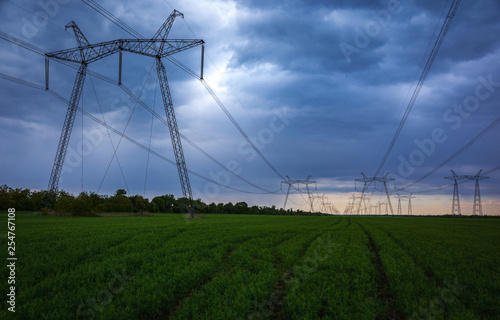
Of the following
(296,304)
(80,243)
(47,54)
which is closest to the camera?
(296,304)

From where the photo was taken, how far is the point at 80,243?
17.5 m

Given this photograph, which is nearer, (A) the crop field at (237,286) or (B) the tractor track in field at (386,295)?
(A) the crop field at (237,286)

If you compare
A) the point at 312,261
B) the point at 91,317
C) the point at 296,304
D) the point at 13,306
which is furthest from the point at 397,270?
the point at 13,306

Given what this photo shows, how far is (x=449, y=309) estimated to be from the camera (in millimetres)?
9055

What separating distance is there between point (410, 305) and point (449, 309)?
123cm

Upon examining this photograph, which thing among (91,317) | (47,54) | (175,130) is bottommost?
(91,317)

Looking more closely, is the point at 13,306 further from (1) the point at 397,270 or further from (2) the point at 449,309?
(1) the point at 397,270

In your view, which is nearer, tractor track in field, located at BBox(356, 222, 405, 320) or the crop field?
the crop field

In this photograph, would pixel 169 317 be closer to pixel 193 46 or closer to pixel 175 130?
pixel 193 46

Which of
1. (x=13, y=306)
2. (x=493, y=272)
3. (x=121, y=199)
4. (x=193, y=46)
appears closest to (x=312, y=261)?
(x=493, y=272)

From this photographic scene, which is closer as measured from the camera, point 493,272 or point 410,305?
point 410,305

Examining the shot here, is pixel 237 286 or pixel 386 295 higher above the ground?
pixel 237 286

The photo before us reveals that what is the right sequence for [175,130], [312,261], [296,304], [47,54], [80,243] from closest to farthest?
[296,304] < [312,261] < [80,243] < [47,54] < [175,130]

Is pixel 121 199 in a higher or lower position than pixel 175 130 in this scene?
lower
